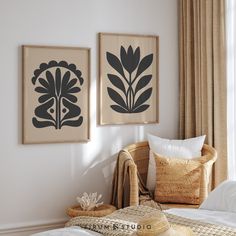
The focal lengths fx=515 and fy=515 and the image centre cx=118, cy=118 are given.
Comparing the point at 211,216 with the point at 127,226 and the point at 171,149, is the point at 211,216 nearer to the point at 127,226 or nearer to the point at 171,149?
the point at 127,226

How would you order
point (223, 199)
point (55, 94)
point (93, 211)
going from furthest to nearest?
1. point (55, 94)
2. point (93, 211)
3. point (223, 199)

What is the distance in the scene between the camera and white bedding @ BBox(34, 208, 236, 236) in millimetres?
2410

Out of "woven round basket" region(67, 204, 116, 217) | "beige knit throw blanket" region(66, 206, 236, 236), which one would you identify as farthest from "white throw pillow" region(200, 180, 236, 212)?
"woven round basket" region(67, 204, 116, 217)

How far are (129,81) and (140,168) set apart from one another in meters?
0.77

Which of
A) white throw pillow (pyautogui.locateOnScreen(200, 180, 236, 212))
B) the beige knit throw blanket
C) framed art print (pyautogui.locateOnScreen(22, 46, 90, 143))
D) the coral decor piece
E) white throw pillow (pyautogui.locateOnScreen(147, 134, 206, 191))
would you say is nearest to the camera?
the beige knit throw blanket

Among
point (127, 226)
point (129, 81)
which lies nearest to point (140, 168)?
point (129, 81)

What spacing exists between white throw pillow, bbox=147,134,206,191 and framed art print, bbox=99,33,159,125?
13.8 inches

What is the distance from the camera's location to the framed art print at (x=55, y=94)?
421cm

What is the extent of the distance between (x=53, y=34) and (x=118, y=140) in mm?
1084

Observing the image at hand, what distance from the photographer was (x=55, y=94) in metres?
4.29

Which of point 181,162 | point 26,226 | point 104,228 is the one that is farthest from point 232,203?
point 26,226

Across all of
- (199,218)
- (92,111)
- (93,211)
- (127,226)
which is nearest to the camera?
(127,226)

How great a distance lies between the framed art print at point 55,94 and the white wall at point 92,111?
6 cm

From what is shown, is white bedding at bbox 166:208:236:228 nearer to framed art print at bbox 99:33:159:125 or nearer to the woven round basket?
the woven round basket
